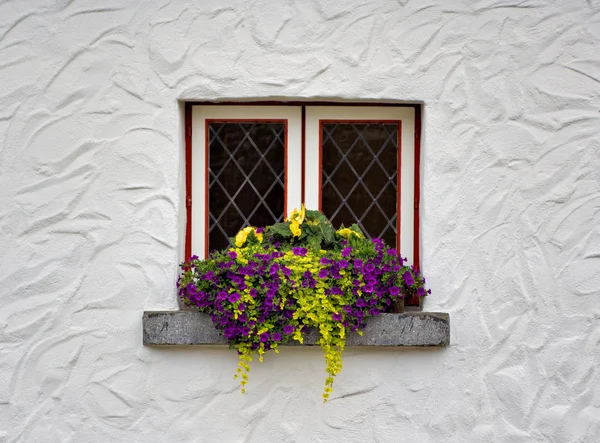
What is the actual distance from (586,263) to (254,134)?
6.10 ft

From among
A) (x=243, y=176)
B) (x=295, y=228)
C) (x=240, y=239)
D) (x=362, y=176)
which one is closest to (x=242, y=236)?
(x=240, y=239)

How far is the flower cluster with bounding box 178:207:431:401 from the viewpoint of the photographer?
13.4 ft

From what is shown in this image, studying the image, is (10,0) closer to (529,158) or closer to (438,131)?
(438,131)

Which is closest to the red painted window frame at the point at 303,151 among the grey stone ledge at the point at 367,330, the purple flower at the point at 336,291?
the grey stone ledge at the point at 367,330

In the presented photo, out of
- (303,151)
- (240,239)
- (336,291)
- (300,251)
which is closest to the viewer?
(336,291)

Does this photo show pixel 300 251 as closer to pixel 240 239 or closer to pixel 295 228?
pixel 295 228

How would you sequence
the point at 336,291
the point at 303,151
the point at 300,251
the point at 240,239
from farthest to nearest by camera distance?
the point at 303,151 → the point at 240,239 → the point at 300,251 → the point at 336,291

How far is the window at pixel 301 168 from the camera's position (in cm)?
457

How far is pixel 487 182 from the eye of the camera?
436 centimetres

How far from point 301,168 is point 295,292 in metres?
0.78

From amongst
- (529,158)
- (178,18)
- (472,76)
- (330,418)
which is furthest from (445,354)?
(178,18)

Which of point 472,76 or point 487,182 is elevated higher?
point 472,76

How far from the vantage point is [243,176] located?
15.1ft

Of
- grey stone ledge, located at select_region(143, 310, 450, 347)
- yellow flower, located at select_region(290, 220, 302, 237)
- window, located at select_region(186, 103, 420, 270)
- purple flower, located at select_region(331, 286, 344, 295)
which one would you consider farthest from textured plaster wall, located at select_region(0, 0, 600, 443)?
yellow flower, located at select_region(290, 220, 302, 237)
